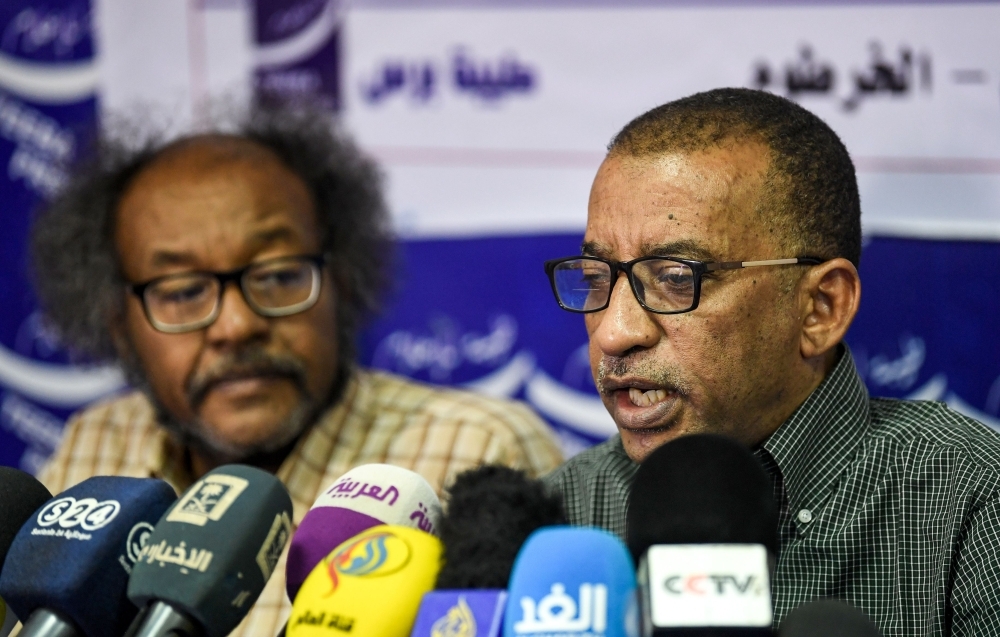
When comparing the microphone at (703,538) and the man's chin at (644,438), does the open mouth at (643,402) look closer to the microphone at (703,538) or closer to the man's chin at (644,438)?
the man's chin at (644,438)

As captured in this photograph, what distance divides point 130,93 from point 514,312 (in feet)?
4.26

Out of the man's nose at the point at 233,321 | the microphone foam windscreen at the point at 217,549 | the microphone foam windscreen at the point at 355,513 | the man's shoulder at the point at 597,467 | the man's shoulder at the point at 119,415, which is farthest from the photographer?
the man's shoulder at the point at 119,415

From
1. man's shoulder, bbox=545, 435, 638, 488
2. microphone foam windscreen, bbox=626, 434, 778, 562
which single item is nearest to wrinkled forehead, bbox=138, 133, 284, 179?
man's shoulder, bbox=545, 435, 638, 488

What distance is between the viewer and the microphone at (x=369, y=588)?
0.97 meters

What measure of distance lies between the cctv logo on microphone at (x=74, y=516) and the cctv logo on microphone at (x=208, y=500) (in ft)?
0.29

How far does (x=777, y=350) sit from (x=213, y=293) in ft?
4.54

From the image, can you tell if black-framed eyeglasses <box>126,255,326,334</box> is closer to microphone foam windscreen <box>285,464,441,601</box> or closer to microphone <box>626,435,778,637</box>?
microphone foam windscreen <box>285,464,441,601</box>

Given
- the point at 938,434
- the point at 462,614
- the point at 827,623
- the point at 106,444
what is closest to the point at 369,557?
the point at 462,614

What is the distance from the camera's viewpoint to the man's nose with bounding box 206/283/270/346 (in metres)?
2.40

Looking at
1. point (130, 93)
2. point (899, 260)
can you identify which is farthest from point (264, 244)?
point (899, 260)

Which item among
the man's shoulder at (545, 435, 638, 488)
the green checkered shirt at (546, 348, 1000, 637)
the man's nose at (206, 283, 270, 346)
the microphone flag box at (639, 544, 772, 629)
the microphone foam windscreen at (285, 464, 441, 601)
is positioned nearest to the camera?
the microphone flag box at (639, 544, 772, 629)

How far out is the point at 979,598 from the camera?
135 centimetres

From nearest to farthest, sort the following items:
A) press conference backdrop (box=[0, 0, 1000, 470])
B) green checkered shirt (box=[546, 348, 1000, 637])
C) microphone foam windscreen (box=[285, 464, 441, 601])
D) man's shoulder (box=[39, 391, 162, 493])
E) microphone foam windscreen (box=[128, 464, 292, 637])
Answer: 1. microphone foam windscreen (box=[128, 464, 292, 637])
2. microphone foam windscreen (box=[285, 464, 441, 601])
3. green checkered shirt (box=[546, 348, 1000, 637])
4. press conference backdrop (box=[0, 0, 1000, 470])
5. man's shoulder (box=[39, 391, 162, 493])

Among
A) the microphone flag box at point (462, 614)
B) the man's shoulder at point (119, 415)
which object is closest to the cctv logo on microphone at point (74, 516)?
the microphone flag box at point (462, 614)
